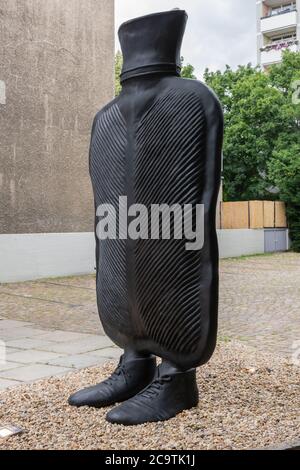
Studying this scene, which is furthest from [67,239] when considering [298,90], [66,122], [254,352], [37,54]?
[298,90]

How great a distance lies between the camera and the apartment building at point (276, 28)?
39.0m

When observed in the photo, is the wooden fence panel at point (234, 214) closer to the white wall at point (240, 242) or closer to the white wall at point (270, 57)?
the white wall at point (240, 242)

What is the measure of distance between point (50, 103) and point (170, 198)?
11089 mm

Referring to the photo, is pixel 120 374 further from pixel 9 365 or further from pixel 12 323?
pixel 12 323

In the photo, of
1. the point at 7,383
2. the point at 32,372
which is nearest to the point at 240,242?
the point at 32,372

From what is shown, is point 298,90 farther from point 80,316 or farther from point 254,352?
point 254,352

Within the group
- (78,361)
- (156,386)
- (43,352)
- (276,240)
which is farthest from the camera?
(276,240)

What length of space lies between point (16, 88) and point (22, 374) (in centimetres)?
939

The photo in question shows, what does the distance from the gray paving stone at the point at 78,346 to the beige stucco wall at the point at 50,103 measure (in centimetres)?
689

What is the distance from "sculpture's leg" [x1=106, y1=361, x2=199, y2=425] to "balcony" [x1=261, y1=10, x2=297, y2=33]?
129 feet

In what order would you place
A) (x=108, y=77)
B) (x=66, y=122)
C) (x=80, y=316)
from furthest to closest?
(x=108, y=77)
(x=66, y=122)
(x=80, y=316)

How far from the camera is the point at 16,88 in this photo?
13031 millimetres

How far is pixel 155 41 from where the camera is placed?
3.45 metres

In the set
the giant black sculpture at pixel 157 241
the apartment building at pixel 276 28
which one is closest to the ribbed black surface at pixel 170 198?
the giant black sculpture at pixel 157 241
